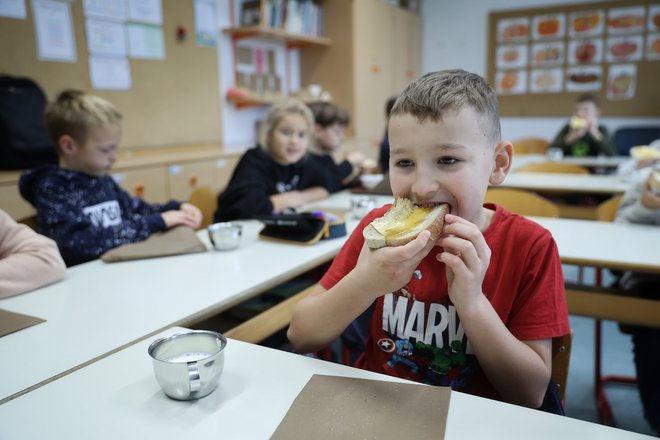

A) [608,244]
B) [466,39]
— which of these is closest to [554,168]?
[608,244]

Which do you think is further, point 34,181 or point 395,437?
point 34,181

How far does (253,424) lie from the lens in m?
0.71

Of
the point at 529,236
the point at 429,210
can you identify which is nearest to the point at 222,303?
the point at 429,210

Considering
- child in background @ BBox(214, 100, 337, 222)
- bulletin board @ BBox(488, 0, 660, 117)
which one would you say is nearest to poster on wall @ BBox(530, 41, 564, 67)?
bulletin board @ BBox(488, 0, 660, 117)

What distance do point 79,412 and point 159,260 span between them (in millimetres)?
827

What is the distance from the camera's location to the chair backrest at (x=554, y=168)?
11.1 ft

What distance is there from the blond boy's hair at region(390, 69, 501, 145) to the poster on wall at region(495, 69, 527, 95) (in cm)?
626

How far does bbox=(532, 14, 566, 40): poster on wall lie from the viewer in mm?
6387

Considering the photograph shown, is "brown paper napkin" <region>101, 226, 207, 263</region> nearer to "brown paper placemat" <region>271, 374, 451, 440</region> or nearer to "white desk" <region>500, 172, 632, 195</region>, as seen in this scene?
"brown paper placemat" <region>271, 374, 451, 440</region>

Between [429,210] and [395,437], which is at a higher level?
[429,210]

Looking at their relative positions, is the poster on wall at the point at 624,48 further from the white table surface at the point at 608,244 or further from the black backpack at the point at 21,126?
the black backpack at the point at 21,126

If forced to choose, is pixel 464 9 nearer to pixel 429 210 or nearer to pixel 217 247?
pixel 217 247

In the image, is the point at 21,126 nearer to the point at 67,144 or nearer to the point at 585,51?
the point at 67,144

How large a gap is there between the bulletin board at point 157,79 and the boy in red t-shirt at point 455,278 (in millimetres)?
2994
